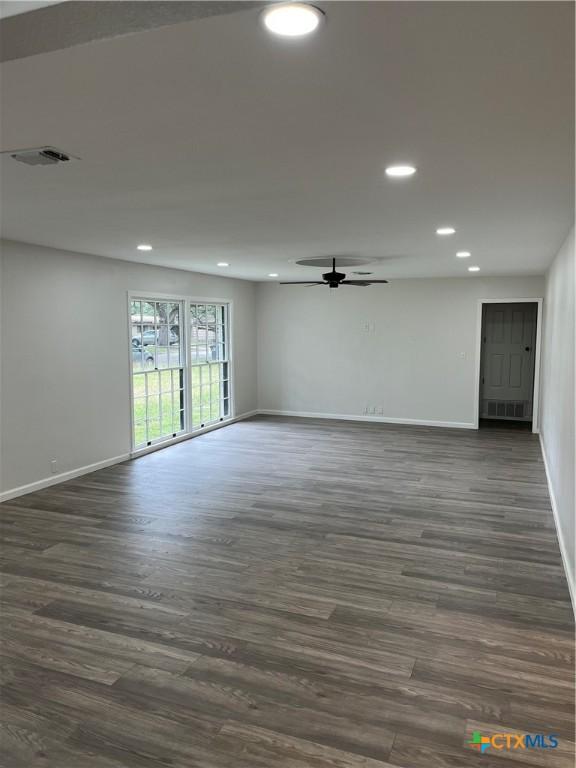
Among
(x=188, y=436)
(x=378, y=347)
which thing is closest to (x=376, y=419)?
(x=378, y=347)

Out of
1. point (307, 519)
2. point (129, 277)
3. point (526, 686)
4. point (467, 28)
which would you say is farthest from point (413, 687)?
point (129, 277)

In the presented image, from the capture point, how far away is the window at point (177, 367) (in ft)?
23.4

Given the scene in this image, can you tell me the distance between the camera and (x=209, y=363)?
28.7 ft

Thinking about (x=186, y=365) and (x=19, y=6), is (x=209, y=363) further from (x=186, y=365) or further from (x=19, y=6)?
(x=19, y=6)

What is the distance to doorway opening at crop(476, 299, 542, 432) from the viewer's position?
9523mm

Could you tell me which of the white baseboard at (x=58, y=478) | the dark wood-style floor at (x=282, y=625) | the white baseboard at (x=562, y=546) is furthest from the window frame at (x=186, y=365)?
the white baseboard at (x=562, y=546)

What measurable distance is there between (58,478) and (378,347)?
5.52 m

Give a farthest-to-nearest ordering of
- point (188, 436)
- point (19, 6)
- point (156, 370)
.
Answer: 1. point (188, 436)
2. point (156, 370)
3. point (19, 6)

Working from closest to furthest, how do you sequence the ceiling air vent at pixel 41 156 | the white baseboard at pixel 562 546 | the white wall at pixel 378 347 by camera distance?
the ceiling air vent at pixel 41 156 < the white baseboard at pixel 562 546 < the white wall at pixel 378 347

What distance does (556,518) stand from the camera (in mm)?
4594

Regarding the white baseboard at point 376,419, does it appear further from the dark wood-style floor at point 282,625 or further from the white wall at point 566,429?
the white wall at point 566,429

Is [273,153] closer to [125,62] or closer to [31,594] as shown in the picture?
[125,62]

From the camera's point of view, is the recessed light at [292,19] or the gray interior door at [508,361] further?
the gray interior door at [508,361]

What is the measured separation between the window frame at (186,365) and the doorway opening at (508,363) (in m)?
4.25
